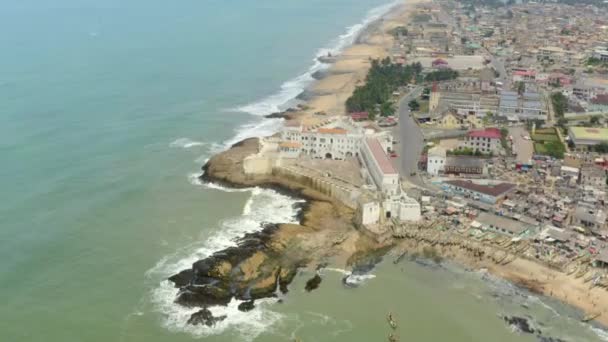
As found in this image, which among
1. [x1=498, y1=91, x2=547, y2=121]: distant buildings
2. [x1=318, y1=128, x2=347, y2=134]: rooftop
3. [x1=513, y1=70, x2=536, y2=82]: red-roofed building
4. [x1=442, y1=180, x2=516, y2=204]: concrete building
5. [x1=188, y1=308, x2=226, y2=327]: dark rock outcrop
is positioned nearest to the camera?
[x1=188, y1=308, x2=226, y2=327]: dark rock outcrop

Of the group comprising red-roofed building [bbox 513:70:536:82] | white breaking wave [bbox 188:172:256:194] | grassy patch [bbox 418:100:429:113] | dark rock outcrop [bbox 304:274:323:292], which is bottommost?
dark rock outcrop [bbox 304:274:323:292]

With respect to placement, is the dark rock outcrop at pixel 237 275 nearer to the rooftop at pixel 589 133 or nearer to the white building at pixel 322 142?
the white building at pixel 322 142

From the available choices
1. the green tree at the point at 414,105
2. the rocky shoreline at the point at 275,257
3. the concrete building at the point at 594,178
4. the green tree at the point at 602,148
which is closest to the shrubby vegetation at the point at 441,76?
the green tree at the point at 414,105

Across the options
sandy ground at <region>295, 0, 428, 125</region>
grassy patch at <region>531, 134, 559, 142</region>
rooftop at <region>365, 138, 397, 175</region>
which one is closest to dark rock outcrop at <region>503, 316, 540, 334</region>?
rooftop at <region>365, 138, 397, 175</region>

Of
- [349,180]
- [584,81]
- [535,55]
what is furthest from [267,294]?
[535,55]

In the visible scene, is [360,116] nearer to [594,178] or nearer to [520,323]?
[594,178]

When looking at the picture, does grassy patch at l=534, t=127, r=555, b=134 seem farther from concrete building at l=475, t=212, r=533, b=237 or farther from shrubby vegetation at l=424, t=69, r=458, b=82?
concrete building at l=475, t=212, r=533, b=237
